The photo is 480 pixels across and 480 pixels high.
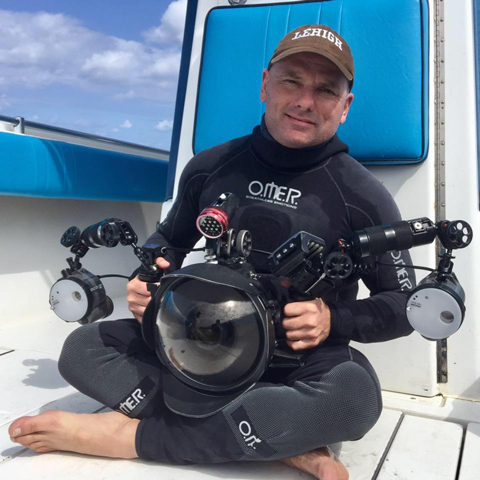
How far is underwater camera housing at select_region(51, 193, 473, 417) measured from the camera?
102cm

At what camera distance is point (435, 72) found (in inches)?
Answer: 65.1

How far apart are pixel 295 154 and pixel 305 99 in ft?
0.42

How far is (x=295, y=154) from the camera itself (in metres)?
1.32

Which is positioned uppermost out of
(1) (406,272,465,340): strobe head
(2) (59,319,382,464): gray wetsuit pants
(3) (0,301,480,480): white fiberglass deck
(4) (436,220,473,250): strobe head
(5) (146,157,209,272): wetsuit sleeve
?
(5) (146,157,209,272): wetsuit sleeve

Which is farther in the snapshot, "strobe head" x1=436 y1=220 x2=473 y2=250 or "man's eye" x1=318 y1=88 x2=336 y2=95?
"man's eye" x1=318 y1=88 x2=336 y2=95

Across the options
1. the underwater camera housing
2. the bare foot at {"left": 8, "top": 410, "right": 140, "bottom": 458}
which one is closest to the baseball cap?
the underwater camera housing

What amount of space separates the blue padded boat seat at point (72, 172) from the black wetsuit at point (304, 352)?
84 centimetres

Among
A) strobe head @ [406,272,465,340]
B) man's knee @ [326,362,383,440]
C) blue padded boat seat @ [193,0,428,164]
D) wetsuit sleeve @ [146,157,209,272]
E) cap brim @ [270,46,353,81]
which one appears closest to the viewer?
strobe head @ [406,272,465,340]

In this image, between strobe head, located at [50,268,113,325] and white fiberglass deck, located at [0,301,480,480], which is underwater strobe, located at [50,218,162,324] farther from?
white fiberglass deck, located at [0,301,480,480]

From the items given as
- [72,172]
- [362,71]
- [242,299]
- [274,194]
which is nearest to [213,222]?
[242,299]

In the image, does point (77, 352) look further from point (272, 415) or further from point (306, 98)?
point (306, 98)

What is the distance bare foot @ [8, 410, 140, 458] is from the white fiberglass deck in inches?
0.8

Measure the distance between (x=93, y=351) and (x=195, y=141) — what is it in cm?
83

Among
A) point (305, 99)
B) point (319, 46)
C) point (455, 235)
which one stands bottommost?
point (455, 235)
